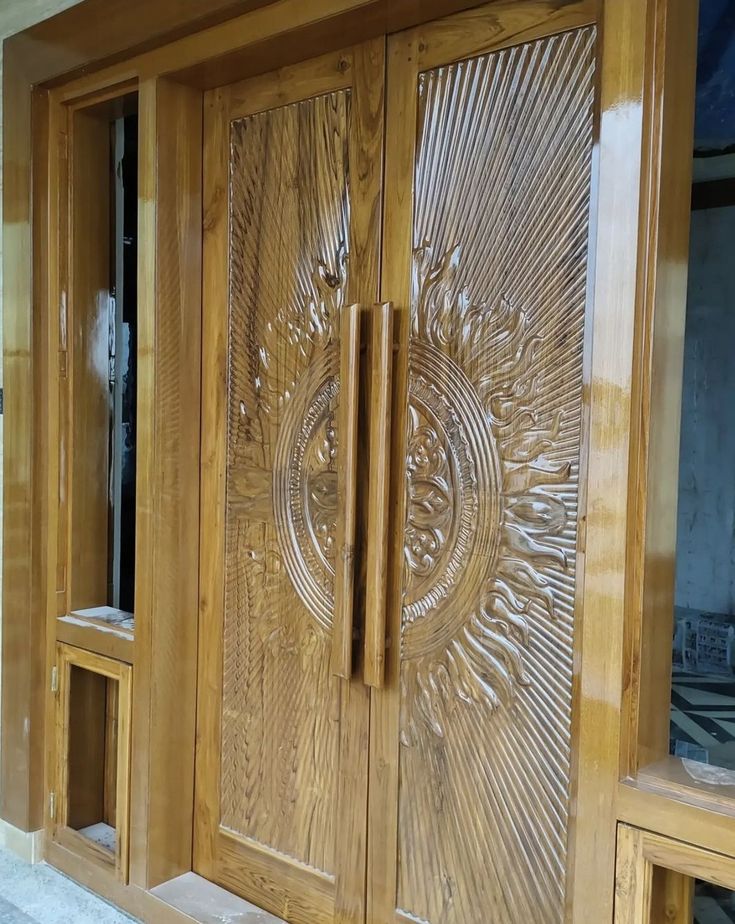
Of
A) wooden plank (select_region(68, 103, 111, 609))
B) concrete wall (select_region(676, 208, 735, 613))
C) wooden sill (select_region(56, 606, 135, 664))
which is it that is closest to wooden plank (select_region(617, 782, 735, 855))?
wooden sill (select_region(56, 606, 135, 664))

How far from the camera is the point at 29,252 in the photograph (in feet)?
7.80

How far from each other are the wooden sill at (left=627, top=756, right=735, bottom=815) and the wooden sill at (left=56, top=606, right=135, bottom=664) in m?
1.36

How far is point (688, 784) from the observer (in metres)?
1.31

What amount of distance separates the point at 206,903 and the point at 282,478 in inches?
43.0

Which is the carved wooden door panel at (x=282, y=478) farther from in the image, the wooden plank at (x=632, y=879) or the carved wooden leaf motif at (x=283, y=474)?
the wooden plank at (x=632, y=879)

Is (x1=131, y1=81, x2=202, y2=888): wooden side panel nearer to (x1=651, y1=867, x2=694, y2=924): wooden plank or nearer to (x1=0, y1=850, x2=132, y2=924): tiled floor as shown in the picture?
(x1=0, y1=850, x2=132, y2=924): tiled floor

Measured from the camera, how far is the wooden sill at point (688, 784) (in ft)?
4.14

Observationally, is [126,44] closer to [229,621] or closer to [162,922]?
[229,621]

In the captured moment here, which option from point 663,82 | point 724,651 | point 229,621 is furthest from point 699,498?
point 663,82

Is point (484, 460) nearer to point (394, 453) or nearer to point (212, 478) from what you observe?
point (394, 453)

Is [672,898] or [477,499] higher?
[477,499]

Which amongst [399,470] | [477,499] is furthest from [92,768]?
[477,499]

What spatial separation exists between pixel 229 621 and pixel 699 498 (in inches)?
191

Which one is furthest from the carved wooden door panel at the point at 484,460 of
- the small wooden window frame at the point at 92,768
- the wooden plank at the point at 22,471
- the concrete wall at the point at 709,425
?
the concrete wall at the point at 709,425
